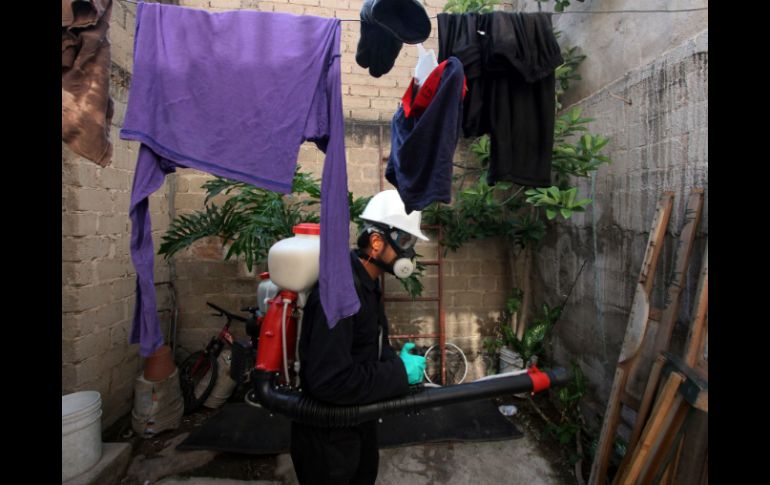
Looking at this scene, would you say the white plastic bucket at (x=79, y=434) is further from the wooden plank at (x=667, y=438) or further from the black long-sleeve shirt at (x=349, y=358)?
the wooden plank at (x=667, y=438)

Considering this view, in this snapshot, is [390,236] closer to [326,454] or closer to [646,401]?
[326,454]

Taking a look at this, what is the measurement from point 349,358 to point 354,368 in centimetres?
6

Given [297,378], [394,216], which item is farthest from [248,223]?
[297,378]

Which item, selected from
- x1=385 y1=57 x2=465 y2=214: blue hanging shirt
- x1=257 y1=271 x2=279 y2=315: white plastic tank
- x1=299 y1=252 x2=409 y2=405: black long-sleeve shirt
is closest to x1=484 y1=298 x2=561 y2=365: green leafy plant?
x1=299 y1=252 x2=409 y2=405: black long-sleeve shirt

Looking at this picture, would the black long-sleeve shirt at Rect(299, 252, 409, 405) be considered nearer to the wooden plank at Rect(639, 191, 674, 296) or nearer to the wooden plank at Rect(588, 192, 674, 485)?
the wooden plank at Rect(588, 192, 674, 485)

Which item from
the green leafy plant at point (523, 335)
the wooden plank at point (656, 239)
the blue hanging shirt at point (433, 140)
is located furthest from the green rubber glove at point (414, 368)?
the green leafy plant at point (523, 335)

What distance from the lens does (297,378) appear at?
5.57 feet

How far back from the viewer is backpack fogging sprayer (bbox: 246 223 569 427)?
4.84 feet

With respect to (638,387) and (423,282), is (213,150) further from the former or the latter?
(423,282)

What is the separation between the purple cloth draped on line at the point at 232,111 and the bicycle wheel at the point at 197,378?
7.69ft

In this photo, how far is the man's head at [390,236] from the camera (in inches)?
72.9

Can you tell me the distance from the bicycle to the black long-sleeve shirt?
2.08 meters

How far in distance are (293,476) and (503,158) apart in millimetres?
2624

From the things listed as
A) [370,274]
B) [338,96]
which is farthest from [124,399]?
[338,96]
